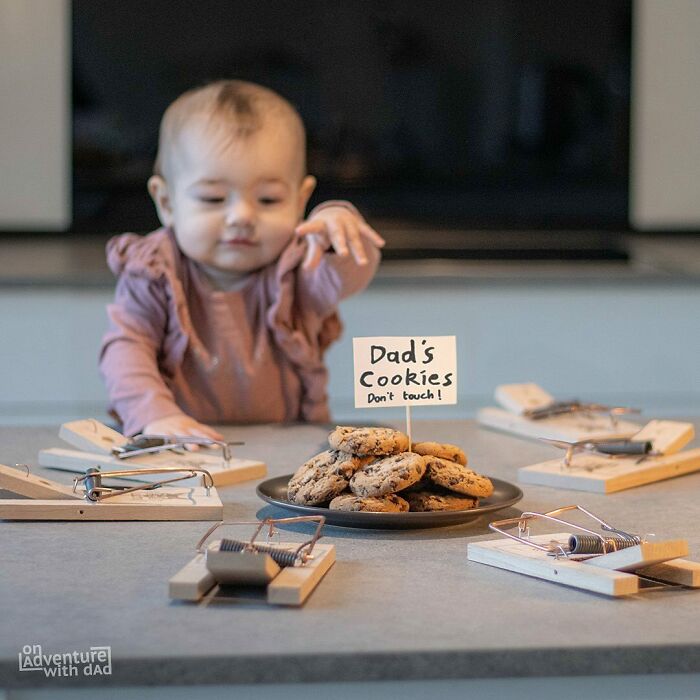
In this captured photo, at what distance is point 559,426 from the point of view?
1606 millimetres

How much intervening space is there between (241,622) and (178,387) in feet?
3.50

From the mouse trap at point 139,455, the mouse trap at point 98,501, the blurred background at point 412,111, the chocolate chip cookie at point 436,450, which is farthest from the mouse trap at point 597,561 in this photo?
the blurred background at point 412,111

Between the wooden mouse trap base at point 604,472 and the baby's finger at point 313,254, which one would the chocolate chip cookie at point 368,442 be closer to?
the wooden mouse trap base at point 604,472

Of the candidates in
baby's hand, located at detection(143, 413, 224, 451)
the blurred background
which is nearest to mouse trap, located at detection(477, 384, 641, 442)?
baby's hand, located at detection(143, 413, 224, 451)

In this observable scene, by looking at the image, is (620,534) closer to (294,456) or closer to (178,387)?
(294,456)

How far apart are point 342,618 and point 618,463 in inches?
23.4

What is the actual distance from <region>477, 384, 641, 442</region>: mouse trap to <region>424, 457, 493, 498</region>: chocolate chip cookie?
47 cm

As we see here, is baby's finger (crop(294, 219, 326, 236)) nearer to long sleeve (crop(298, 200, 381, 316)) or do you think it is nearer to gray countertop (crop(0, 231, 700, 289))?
long sleeve (crop(298, 200, 381, 316))

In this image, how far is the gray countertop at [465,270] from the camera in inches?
101

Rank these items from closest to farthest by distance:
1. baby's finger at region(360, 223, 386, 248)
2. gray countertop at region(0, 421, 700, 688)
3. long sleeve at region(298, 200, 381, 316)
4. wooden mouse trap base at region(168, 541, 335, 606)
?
gray countertop at region(0, 421, 700, 688) < wooden mouse trap base at region(168, 541, 335, 606) < baby's finger at region(360, 223, 386, 248) < long sleeve at region(298, 200, 381, 316)

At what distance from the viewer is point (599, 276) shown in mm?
2660

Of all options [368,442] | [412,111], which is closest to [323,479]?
[368,442]

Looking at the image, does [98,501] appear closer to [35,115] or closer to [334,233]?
[334,233]

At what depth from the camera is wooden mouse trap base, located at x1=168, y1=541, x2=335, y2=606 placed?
0.86 metres
